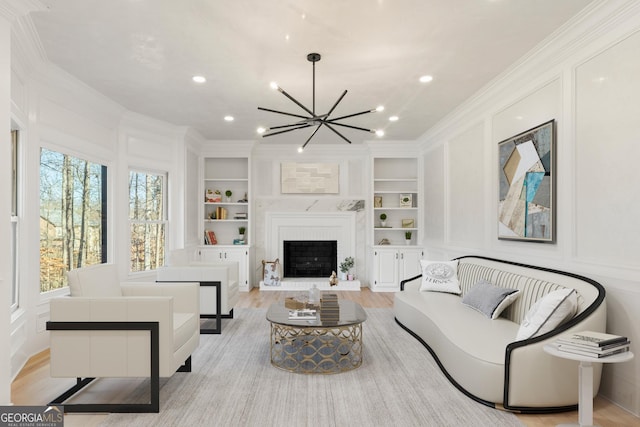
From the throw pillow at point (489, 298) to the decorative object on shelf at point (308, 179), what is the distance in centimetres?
410

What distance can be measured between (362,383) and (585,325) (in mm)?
1567

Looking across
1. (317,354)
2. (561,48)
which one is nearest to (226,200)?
(317,354)

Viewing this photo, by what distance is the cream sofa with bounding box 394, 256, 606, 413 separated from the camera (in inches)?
98.7

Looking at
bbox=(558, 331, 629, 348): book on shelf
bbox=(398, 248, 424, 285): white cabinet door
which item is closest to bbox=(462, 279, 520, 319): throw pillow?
bbox=(558, 331, 629, 348): book on shelf

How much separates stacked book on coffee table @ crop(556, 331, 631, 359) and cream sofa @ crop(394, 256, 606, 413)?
22cm

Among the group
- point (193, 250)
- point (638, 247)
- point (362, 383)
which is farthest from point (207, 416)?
point (193, 250)

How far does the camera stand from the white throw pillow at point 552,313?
8.64 feet

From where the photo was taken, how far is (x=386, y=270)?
716 cm

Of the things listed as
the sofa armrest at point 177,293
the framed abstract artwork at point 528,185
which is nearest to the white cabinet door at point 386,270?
the framed abstract artwork at point 528,185

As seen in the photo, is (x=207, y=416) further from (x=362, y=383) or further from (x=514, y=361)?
(x=514, y=361)

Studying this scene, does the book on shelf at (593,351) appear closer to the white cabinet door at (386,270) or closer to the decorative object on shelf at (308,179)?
the white cabinet door at (386,270)

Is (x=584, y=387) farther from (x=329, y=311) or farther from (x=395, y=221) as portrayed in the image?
(x=395, y=221)

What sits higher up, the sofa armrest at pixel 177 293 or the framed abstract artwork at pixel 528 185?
the framed abstract artwork at pixel 528 185

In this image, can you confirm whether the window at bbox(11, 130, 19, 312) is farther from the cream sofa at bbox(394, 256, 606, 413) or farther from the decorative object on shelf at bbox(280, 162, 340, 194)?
the decorative object on shelf at bbox(280, 162, 340, 194)
